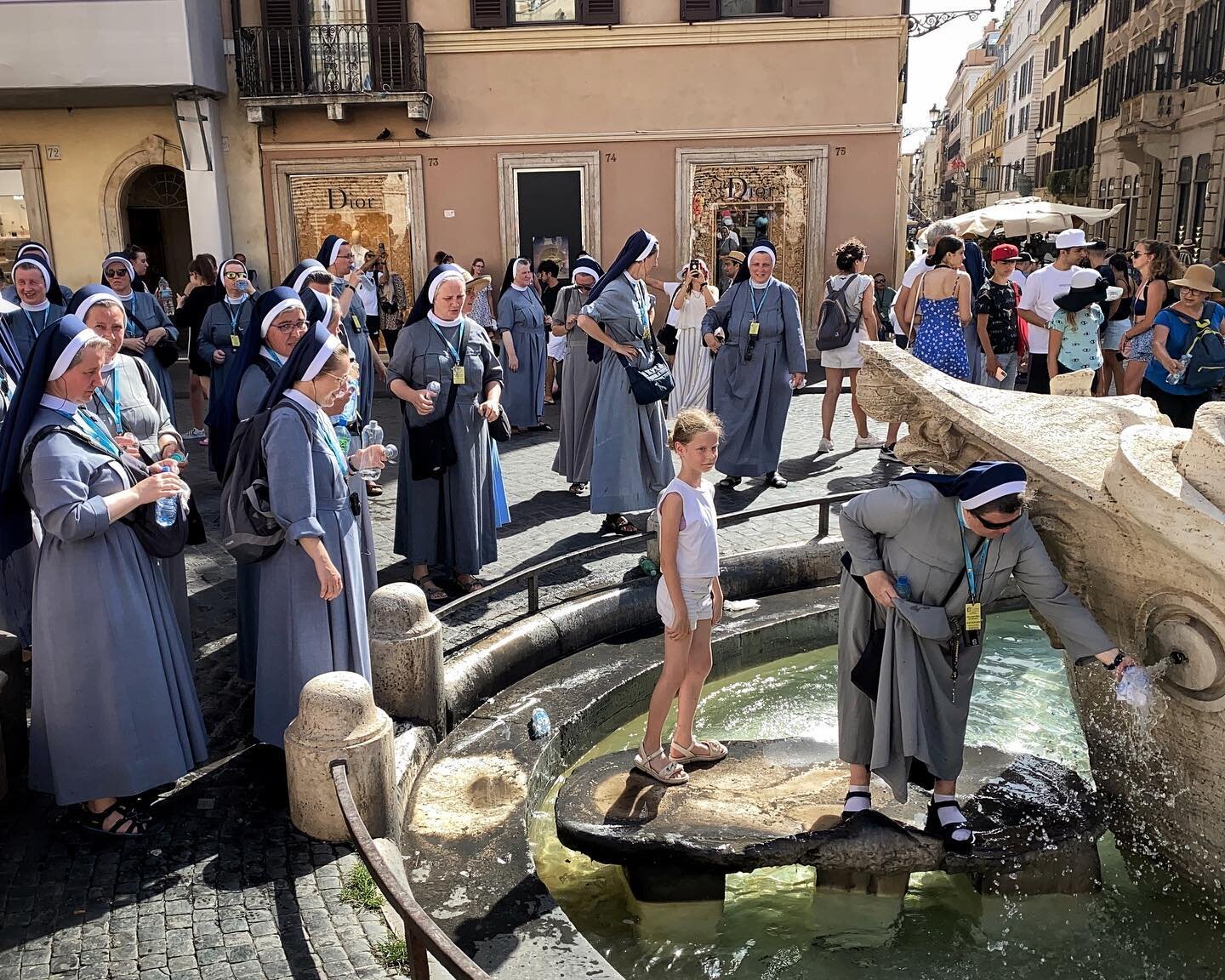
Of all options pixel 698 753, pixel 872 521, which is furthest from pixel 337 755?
pixel 872 521

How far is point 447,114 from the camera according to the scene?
60.1 feet

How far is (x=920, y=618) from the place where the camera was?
388 cm

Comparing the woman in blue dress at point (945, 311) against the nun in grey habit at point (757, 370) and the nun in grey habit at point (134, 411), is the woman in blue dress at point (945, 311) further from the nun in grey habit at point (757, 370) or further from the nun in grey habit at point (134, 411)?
the nun in grey habit at point (134, 411)

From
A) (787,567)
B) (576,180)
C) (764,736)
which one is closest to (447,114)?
(576,180)

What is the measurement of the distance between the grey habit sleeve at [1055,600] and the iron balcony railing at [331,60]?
1597cm

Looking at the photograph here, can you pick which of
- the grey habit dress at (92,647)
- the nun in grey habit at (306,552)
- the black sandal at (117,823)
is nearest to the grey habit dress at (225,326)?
the nun in grey habit at (306,552)

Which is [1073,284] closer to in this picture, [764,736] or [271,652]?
[764,736]

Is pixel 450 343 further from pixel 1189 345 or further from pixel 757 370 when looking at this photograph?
pixel 1189 345

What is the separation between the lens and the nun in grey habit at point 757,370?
9.09m

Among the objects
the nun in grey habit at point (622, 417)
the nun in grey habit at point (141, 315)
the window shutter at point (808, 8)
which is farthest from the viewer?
the window shutter at point (808, 8)

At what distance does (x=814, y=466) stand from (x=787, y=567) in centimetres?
319

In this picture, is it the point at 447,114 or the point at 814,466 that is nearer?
the point at 814,466

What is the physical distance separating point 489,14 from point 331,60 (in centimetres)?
257

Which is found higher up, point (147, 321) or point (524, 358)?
point (147, 321)
